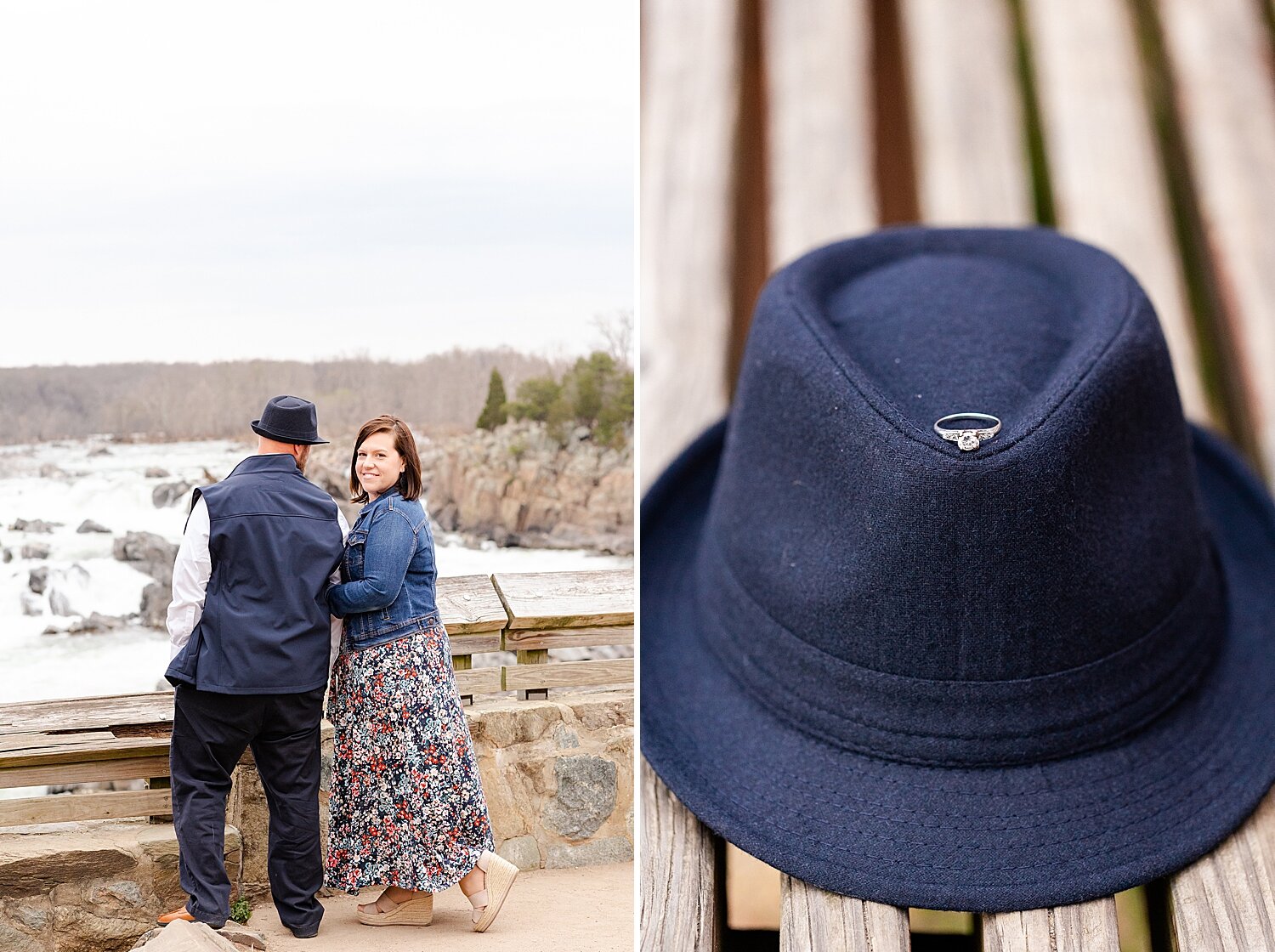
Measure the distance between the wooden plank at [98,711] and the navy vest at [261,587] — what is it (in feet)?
0.17

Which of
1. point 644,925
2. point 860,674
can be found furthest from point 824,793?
point 644,925

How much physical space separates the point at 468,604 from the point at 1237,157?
7.81 feet

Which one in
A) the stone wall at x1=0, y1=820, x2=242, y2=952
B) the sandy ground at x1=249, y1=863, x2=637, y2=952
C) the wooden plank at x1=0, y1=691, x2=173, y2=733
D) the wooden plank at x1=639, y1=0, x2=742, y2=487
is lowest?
Answer: the sandy ground at x1=249, y1=863, x2=637, y2=952

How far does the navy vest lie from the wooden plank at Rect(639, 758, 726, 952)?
0.53 meters

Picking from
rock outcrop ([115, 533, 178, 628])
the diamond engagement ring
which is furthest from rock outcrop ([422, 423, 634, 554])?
the diamond engagement ring

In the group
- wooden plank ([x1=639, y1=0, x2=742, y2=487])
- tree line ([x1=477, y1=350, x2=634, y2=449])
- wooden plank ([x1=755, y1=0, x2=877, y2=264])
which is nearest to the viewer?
tree line ([x1=477, y1=350, x2=634, y2=449])

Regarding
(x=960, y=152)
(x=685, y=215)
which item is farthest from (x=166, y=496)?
(x=960, y=152)

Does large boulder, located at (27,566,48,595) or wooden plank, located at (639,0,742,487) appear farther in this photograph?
wooden plank, located at (639,0,742,487)

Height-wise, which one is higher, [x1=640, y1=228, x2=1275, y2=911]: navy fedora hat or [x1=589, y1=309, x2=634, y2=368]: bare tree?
[x1=589, y1=309, x2=634, y2=368]: bare tree

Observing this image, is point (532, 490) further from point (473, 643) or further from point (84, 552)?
point (84, 552)

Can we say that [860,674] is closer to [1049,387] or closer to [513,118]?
[1049,387]

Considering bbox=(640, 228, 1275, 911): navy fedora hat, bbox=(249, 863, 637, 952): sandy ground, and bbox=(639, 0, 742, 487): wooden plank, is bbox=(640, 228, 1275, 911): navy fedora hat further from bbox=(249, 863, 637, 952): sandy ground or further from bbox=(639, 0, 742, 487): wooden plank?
bbox=(639, 0, 742, 487): wooden plank

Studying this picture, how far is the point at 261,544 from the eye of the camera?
1.32 meters

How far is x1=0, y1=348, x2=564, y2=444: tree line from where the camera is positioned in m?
1.32
